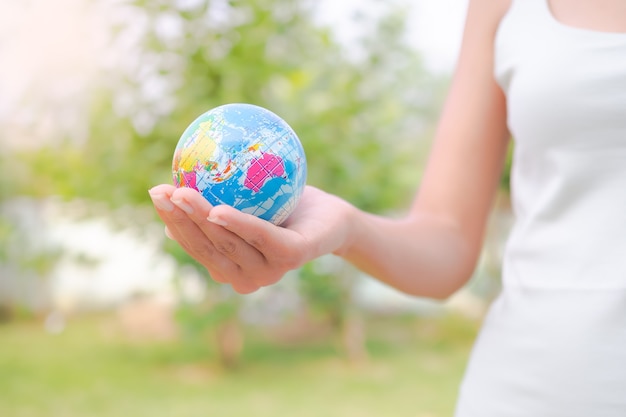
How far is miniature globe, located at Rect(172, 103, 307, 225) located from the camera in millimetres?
1137

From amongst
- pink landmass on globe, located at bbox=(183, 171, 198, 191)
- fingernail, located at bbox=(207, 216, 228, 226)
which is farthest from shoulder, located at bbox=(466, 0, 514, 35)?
fingernail, located at bbox=(207, 216, 228, 226)

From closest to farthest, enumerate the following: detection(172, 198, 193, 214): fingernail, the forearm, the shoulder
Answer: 1. detection(172, 198, 193, 214): fingernail
2. the forearm
3. the shoulder

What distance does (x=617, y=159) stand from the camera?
1.02 metres

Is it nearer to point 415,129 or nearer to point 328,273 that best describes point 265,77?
point 328,273

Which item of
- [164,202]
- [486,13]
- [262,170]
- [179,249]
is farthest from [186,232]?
[179,249]

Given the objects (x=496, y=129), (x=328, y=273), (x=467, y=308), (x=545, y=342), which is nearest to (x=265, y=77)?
(x=328, y=273)

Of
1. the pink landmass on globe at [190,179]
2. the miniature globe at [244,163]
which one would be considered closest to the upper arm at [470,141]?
the miniature globe at [244,163]

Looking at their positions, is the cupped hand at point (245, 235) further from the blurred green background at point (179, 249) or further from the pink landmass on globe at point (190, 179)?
the blurred green background at point (179, 249)

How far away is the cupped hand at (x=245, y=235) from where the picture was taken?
2.74 ft

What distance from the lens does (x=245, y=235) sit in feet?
2.81

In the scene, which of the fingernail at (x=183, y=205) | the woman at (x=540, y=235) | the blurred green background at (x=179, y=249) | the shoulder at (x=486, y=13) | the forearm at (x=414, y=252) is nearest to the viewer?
the fingernail at (x=183, y=205)

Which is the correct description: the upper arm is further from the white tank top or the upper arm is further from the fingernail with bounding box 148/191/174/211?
the fingernail with bounding box 148/191/174/211

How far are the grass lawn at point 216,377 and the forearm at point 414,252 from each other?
463cm

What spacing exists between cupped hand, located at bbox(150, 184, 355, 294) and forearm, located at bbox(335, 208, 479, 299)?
0.22ft
